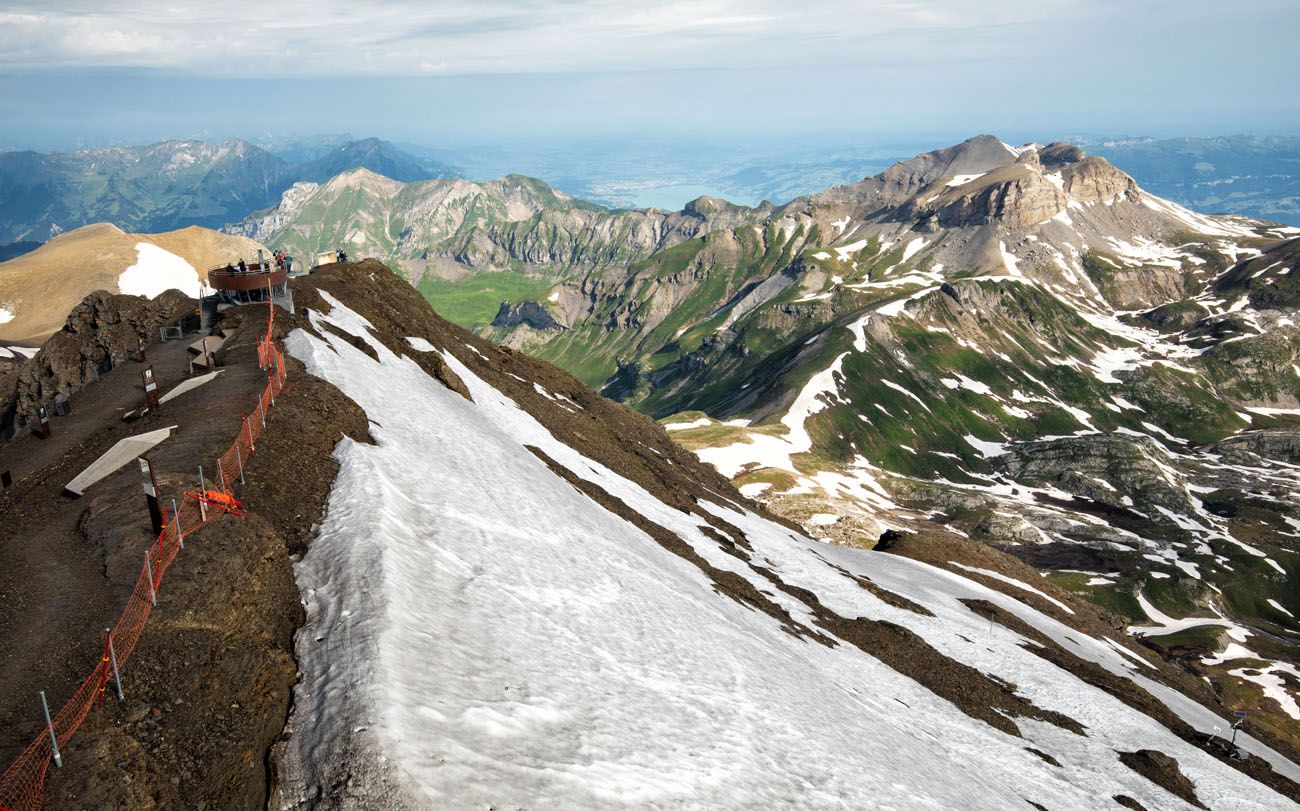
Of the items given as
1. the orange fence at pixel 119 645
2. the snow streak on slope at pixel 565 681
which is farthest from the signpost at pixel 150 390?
the orange fence at pixel 119 645

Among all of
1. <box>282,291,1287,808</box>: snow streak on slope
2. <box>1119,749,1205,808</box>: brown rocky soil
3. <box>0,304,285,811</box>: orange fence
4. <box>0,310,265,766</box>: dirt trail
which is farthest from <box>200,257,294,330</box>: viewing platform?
<box>1119,749,1205,808</box>: brown rocky soil

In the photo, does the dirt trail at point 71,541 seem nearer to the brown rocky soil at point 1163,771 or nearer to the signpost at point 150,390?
the signpost at point 150,390

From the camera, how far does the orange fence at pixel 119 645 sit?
1245 centimetres

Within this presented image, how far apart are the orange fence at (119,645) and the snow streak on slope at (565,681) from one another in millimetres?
3203

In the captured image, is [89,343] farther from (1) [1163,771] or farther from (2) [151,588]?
(1) [1163,771]

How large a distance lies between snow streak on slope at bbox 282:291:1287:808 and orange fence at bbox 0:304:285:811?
3203 millimetres

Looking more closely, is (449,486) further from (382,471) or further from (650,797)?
(650,797)

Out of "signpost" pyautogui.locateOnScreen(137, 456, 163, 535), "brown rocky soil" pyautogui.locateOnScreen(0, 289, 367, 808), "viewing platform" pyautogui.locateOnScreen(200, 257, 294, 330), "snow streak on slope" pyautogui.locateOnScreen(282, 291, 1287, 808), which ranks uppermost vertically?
"viewing platform" pyautogui.locateOnScreen(200, 257, 294, 330)

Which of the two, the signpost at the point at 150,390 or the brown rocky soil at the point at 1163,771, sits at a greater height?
the signpost at the point at 150,390

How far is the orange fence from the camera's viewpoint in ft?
40.9

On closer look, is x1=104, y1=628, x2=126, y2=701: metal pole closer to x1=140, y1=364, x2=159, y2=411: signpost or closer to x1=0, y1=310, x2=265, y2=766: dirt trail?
x1=0, y1=310, x2=265, y2=766: dirt trail

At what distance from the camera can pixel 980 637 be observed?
56.6 meters

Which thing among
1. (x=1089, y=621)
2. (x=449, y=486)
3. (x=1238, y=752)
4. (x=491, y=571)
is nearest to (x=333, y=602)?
(x=491, y=571)

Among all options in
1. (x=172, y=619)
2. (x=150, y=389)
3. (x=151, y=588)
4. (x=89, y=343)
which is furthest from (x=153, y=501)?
(x=89, y=343)
